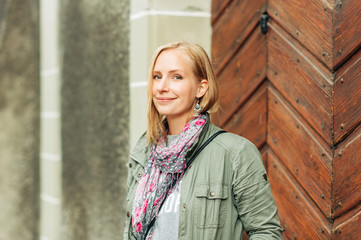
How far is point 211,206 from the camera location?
1.88 m

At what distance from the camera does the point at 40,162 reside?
16.4 feet

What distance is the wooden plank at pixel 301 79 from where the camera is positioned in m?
2.25

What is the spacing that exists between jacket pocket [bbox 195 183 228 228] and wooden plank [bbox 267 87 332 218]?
0.59m

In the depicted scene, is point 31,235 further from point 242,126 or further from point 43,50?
point 242,126

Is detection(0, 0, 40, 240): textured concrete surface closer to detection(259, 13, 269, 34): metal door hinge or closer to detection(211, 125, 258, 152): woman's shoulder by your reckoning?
detection(259, 13, 269, 34): metal door hinge

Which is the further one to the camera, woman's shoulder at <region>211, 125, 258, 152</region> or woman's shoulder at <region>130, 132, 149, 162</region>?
woman's shoulder at <region>130, 132, 149, 162</region>

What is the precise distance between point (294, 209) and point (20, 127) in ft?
11.3

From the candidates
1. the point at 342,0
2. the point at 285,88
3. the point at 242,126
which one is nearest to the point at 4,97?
the point at 242,126

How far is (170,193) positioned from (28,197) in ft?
11.4

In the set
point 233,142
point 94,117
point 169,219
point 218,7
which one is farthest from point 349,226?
point 94,117

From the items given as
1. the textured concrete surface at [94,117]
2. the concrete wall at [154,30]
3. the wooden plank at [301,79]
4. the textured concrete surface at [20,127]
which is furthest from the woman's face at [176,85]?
the textured concrete surface at [20,127]

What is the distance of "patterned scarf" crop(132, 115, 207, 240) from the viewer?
195cm

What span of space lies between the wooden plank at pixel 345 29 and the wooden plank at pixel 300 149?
1.17ft

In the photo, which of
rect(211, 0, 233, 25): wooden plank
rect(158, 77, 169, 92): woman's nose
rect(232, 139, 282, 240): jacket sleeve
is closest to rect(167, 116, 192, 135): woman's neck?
rect(158, 77, 169, 92): woman's nose
